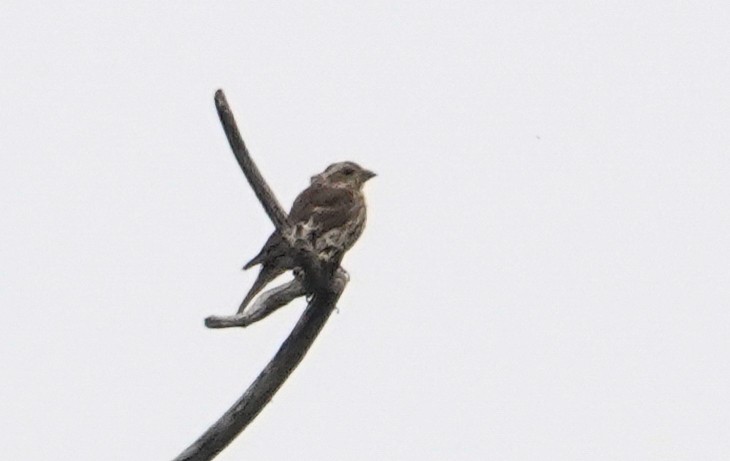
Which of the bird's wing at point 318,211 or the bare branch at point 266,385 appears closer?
the bare branch at point 266,385

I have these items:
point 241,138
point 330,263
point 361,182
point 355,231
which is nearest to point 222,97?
point 241,138

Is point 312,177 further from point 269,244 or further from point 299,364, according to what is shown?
point 299,364

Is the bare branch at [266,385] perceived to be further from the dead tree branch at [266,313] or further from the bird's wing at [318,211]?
the bird's wing at [318,211]

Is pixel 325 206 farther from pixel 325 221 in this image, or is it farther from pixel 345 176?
pixel 345 176

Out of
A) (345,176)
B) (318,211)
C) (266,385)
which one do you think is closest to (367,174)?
(345,176)

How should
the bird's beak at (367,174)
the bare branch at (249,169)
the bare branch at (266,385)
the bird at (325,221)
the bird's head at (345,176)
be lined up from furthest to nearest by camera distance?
the bird's beak at (367,174) < the bird's head at (345,176) < the bare branch at (266,385) < the bird at (325,221) < the bare branch at (249,169)

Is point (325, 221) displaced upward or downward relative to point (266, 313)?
upward

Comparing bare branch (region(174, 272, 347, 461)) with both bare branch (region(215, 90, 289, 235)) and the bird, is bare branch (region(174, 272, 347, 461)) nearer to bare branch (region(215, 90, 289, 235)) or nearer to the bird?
the bird

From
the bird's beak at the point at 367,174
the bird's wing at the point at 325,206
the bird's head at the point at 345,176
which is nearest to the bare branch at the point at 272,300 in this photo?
the bird's wing at the point at 325,206
